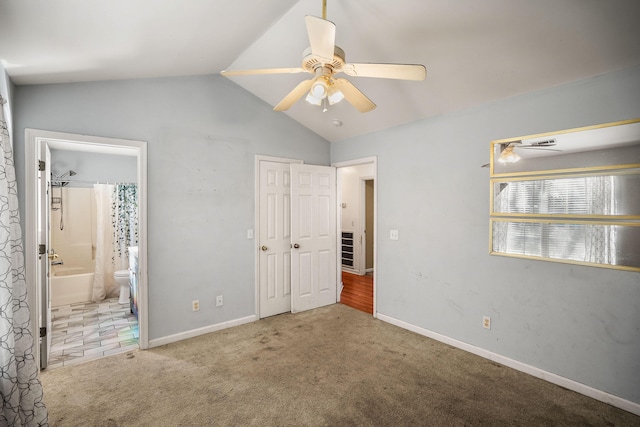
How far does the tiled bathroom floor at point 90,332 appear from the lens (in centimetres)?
290

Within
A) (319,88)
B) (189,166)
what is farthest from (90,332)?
(319,88)

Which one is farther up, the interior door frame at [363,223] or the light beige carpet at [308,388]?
the interior door frame at [363,223]

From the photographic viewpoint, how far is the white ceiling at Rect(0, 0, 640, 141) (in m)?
1.76

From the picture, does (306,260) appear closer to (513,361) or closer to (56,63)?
(513,361)

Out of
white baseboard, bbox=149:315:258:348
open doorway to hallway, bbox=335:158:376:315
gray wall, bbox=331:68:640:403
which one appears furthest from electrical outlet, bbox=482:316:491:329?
open doorway to hallway, bbox=335:158:376:315

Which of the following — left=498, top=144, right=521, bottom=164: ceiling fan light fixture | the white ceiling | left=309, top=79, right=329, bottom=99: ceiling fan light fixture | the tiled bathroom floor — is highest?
the white ceiling

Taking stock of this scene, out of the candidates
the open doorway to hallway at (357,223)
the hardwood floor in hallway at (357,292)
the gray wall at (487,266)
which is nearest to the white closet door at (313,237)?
the hardwood floor in hallway at (357,292)

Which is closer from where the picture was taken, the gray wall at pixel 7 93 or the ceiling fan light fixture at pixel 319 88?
the ceiling fan light fixture at pixel 319 88

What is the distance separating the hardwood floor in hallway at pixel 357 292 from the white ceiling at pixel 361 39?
9.49 feet

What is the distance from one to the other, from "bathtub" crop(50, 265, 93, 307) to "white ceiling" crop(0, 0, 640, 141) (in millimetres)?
3309

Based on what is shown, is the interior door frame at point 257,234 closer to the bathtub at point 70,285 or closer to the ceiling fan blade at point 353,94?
the ceiling fan blade at point 353,94

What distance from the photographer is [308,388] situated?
234 cm

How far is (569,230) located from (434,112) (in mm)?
1638

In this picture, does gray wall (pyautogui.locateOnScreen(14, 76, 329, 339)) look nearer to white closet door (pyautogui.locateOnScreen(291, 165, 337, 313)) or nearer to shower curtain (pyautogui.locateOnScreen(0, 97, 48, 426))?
white closet door (pyautogui.locateOnScreen(291, 165, 337, 313))
